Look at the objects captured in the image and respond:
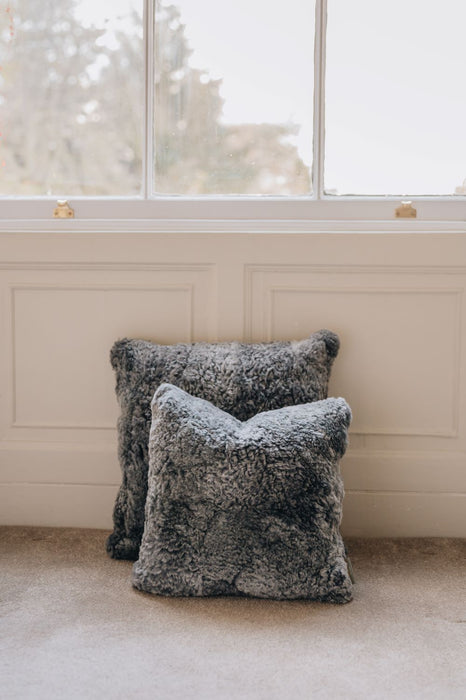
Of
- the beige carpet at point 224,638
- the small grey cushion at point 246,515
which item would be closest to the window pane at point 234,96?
the small grey cushion at point 246,515

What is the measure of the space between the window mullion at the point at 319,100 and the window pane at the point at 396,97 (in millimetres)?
21

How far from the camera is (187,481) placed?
1.50m

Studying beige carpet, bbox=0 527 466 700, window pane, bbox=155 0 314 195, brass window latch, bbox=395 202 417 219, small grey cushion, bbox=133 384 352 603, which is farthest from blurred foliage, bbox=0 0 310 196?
beige carpet, bbox=0 527 466 700

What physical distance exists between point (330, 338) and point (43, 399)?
779 millimetres

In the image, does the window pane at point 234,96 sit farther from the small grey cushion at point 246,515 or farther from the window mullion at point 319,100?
the small grey cushion at point 246,515

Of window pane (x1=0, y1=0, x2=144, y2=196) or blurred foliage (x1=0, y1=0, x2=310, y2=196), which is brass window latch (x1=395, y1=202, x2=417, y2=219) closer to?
blurred foliage (x1=0, y1=0, x2=310, y2=196)

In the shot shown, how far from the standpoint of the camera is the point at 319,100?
77.2 inches

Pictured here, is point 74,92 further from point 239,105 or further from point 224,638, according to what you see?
point 224,638

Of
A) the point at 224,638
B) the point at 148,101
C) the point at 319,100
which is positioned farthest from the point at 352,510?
the point at 148,101

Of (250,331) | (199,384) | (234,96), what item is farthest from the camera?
(234,96)

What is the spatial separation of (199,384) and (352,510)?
0.55m

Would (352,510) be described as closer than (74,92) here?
Yes

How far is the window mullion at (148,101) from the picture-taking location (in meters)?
1.97

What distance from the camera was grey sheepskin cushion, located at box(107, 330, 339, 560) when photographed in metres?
1.70
